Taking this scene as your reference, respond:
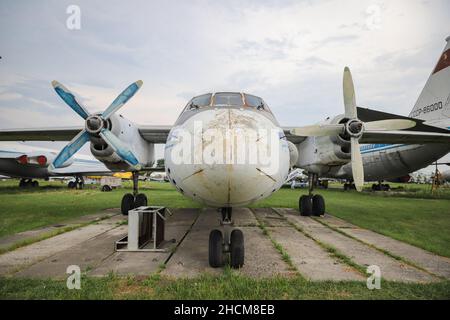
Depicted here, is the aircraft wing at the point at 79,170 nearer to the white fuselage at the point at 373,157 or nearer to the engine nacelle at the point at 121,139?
the engine nacelle at the point at 121,139

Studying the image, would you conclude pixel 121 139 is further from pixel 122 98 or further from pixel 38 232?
pixel 38 232

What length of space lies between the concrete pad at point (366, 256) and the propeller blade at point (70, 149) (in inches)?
270

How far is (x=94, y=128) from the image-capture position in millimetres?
7238

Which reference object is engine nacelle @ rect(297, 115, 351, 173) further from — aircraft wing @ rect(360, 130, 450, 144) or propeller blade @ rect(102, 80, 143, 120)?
propeller blade @ rect(102, 80, 143, 120)

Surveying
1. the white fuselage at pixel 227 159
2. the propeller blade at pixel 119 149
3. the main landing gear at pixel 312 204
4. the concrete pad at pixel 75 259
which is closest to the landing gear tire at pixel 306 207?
the main landing gear at pixel 312 204

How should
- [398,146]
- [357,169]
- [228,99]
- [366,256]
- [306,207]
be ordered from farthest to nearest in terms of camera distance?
[398,146], [306,207], [357,169], [366,256], [228,99]

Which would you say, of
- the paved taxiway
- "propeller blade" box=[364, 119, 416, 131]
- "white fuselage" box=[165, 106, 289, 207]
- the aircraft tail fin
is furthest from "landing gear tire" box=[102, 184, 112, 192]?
the aircraft tail fin

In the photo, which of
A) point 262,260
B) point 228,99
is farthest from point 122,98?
point 262,260

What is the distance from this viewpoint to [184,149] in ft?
11.5

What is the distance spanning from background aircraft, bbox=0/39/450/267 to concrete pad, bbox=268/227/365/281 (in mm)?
1173

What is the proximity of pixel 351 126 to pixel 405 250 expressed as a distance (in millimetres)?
3458
